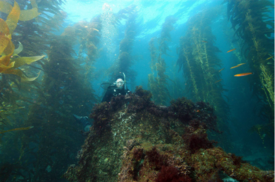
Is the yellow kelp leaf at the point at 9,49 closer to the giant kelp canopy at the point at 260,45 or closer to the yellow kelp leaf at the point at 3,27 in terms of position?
the yellow kelp leaf at the point at 3,27

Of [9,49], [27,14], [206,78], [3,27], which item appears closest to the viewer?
[3,27]

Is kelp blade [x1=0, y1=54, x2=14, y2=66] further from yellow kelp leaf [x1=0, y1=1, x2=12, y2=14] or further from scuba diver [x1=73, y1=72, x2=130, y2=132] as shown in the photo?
scuba diver [x1=73, y1=72, x2=130, y2=132]

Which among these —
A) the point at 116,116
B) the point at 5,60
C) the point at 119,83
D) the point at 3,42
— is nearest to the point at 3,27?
the point at 3,42

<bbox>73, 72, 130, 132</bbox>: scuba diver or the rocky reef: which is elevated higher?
<bbox>73, 72, 130, 132</bbox>: scuba diver

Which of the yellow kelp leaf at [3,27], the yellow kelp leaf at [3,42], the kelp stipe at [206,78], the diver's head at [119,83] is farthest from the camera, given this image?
the kelp stipe at [206,78]

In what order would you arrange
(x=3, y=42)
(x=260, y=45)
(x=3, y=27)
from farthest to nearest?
(x=260, y=45), (x=3, y=27), (x=3, y=42)

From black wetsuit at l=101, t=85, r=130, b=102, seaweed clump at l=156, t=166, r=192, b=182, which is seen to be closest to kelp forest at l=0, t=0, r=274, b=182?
seaweed clump at l=156, t=166, r=192, b=182

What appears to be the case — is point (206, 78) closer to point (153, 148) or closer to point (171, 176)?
point (153, 148)

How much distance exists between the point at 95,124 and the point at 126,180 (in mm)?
2419

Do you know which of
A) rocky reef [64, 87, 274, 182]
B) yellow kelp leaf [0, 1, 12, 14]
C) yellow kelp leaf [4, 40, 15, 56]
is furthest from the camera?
yellow kelp leaf [0, 1, 12, 14]

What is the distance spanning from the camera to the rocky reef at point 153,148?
146 centimetres

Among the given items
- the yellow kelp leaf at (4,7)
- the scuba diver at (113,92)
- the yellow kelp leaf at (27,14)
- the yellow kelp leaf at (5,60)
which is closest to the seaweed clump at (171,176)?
the yellow kelp leaf at (5,60)

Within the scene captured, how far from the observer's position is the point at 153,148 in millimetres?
1917

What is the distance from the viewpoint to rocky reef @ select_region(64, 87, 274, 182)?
1.46 meters
